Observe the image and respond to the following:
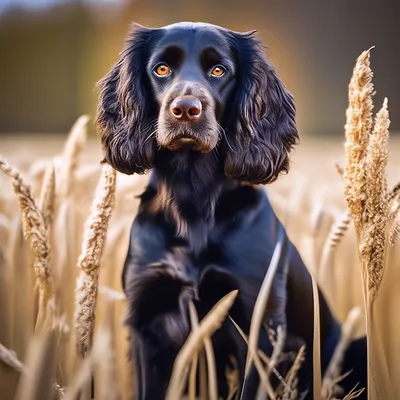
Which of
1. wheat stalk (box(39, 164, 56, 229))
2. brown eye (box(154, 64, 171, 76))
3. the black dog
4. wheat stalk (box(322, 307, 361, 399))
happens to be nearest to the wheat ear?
wheat stalk (box(322, 307, 361, 399))

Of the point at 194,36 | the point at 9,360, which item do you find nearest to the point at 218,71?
the point at 194,36

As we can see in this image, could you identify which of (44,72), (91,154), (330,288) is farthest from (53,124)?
(330,288)

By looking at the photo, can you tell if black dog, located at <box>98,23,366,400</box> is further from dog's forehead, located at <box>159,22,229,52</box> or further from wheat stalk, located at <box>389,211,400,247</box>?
wheat stalk, located at <box>389,211,400,247</box>

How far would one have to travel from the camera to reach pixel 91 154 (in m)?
3.24

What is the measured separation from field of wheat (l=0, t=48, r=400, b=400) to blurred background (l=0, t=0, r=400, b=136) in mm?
420

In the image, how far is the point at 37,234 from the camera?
1117 mm

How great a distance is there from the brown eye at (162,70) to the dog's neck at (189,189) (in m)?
0.20

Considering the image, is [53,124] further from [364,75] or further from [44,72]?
[364,75]

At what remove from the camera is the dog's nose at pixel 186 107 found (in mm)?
1195

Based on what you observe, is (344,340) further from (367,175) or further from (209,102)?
(209,102)

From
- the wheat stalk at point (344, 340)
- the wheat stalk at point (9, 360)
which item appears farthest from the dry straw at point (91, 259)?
the wheat stalk at point (344, 340)

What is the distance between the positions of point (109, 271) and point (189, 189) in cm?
52

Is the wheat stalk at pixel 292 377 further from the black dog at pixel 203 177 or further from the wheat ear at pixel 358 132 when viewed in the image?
the wheat ear at pixel 358 132

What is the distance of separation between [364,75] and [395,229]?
275 mm
